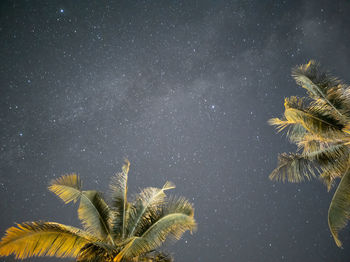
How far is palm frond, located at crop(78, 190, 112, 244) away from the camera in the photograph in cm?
1009

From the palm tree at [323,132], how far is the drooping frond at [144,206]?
4875 millimetres

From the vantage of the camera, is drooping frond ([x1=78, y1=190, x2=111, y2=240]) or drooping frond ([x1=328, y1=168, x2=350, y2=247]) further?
drooping frond ([x1=78, y1=190, x2=111, y2=240])

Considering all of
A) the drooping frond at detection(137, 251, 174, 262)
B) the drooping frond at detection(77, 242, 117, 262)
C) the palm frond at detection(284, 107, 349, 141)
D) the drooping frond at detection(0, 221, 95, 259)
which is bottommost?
the drooping frond at detection(137, 251, 174, 262)

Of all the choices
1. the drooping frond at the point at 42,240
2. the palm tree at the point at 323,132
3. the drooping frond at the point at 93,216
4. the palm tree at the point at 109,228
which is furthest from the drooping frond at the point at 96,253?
the palm tree at the point at 323,132

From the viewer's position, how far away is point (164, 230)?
9.09 meters

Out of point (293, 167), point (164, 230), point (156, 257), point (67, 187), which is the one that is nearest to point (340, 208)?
point (293, 167)

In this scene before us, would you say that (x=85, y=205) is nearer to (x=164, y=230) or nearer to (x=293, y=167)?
(x=164, y=230)

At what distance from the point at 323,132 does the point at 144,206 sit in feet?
23.9

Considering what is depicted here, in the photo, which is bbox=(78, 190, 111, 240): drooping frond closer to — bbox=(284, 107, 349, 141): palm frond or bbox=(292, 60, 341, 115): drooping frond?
bbox=(284, 107, 349, 141): palm frond

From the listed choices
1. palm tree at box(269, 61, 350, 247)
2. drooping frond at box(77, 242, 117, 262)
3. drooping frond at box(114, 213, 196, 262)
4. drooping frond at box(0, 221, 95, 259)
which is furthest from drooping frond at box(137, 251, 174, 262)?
palm tree at box(269, 61, 350, 247)

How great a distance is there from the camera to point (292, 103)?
9742mm

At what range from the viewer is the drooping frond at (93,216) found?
397 inches

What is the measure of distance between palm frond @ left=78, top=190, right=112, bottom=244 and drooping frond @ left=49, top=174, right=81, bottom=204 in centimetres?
33

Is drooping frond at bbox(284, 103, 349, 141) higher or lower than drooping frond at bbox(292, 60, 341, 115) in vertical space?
lower
